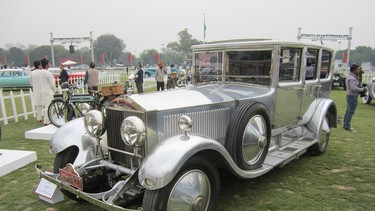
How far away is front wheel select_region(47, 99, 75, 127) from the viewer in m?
6.99

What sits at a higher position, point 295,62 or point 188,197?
point 295,62

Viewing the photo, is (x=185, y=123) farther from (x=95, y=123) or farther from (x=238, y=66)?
(x=238, y=66)

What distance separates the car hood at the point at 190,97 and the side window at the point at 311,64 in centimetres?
113

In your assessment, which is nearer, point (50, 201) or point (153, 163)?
point (153, 163)

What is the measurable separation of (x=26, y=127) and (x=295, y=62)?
6.93m

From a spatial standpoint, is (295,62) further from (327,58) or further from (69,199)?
(69,199)

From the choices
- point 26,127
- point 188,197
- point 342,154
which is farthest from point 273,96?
point 26,127

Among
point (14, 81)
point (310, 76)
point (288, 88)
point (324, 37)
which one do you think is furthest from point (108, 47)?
point (288, 88)

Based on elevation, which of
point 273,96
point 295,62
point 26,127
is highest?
point 295,62

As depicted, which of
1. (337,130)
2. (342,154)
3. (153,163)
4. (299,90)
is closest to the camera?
(153,163)

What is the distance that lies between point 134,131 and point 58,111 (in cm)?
→ 550

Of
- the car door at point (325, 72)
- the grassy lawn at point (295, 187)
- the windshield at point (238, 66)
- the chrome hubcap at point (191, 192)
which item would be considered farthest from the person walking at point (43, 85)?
the car door at point (325, 72)

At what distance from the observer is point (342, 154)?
498cm

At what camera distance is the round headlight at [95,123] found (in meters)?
2.91
